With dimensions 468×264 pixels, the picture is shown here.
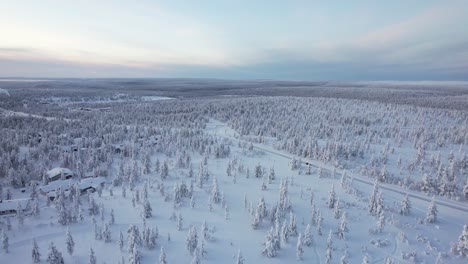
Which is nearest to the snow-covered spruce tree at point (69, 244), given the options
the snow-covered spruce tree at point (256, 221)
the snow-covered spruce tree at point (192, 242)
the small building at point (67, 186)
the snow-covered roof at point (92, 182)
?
the snow-covered spruce tree at point (192, 242)

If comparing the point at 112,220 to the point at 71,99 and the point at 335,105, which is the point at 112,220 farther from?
the point at 71,99

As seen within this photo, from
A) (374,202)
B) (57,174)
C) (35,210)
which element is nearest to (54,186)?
(57,174)

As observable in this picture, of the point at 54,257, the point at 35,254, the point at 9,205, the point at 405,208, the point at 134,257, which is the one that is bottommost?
the point at 35,254

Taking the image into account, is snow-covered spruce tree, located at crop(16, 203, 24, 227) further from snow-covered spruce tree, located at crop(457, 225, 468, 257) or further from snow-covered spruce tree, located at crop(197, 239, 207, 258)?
snow-covered spruce tree, located at crop(457, 225, 468, 257)

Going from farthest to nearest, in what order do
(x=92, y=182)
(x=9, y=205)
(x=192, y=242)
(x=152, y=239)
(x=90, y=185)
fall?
(x=92, y=182) → (x=90, y=185) → (x=9, y=205) → (x=152, y=239) → (x=192, y=242)

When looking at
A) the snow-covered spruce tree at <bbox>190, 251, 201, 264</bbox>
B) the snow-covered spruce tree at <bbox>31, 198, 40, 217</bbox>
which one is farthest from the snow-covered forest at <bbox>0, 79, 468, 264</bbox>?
the snow-covered spruce tree at <bbox>31, 198, 40, 217</bbox>

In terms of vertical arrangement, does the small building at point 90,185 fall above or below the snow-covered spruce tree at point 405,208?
below

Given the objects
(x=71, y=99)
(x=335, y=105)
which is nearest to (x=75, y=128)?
(x=335, y=105)

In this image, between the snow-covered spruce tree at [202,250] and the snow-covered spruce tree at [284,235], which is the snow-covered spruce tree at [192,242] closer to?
the snow-covered spruce tree at [202,250]

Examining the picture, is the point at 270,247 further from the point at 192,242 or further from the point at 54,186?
the point at 54,186

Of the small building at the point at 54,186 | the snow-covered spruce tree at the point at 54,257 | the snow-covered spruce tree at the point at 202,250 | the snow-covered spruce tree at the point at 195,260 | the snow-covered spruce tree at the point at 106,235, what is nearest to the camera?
the snow-covered spruce tree at the point at 195,260

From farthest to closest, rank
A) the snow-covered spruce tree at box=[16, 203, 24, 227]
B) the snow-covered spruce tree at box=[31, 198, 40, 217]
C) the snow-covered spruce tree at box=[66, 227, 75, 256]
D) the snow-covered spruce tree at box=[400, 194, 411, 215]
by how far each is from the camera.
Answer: the snow-covered spruce tree at box=[400, 194, 411, 215]
the snow-covered spruce tree at box=[31, 198, 40, 217]
the snow-covered spruce tree at box=[16, 203, 24, 227]
the snow-covered spruce tree at box=[66, 227, 75, 256]
